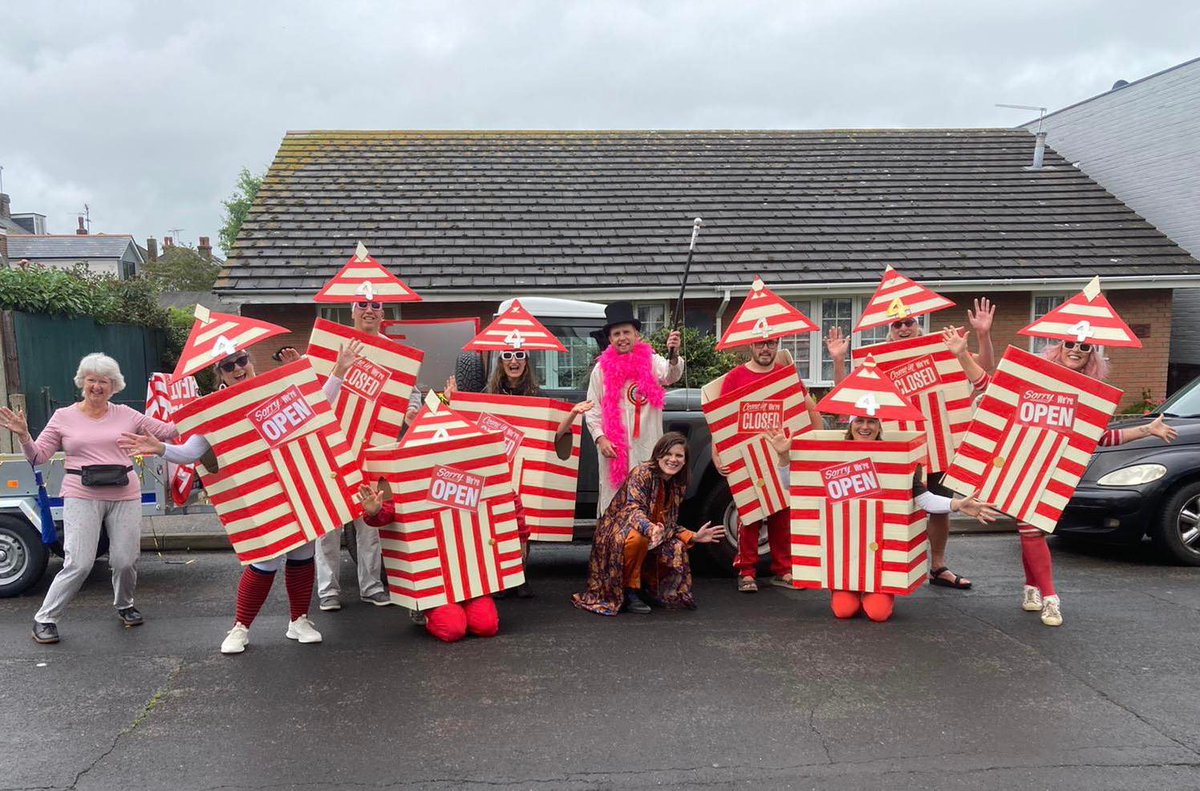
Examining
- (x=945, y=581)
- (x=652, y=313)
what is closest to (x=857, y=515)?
(x=945, y=581)

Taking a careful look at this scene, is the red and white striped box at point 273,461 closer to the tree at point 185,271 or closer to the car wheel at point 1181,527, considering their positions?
the car wheel at point 1181,527

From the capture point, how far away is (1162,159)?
14.8 m

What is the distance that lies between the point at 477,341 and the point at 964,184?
1265cm

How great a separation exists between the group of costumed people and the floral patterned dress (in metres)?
0.01

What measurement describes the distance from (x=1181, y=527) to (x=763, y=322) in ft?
12.5

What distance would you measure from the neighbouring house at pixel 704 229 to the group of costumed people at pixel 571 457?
274 inches

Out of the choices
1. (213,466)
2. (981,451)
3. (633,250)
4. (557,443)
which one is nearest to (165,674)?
(213,466)

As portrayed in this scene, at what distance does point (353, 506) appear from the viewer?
4801 millimetres

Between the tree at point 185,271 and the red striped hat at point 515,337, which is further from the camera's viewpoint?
the tree at point 185,271

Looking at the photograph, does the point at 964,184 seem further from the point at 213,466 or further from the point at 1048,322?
the point at 213,466

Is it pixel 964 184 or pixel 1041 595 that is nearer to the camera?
pixel 1041 595

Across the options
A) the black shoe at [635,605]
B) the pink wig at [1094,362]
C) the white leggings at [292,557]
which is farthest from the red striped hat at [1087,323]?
the white leggings at [292,557]

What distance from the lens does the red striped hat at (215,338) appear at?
4414mm

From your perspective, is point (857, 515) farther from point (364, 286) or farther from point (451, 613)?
point (364, 286)
